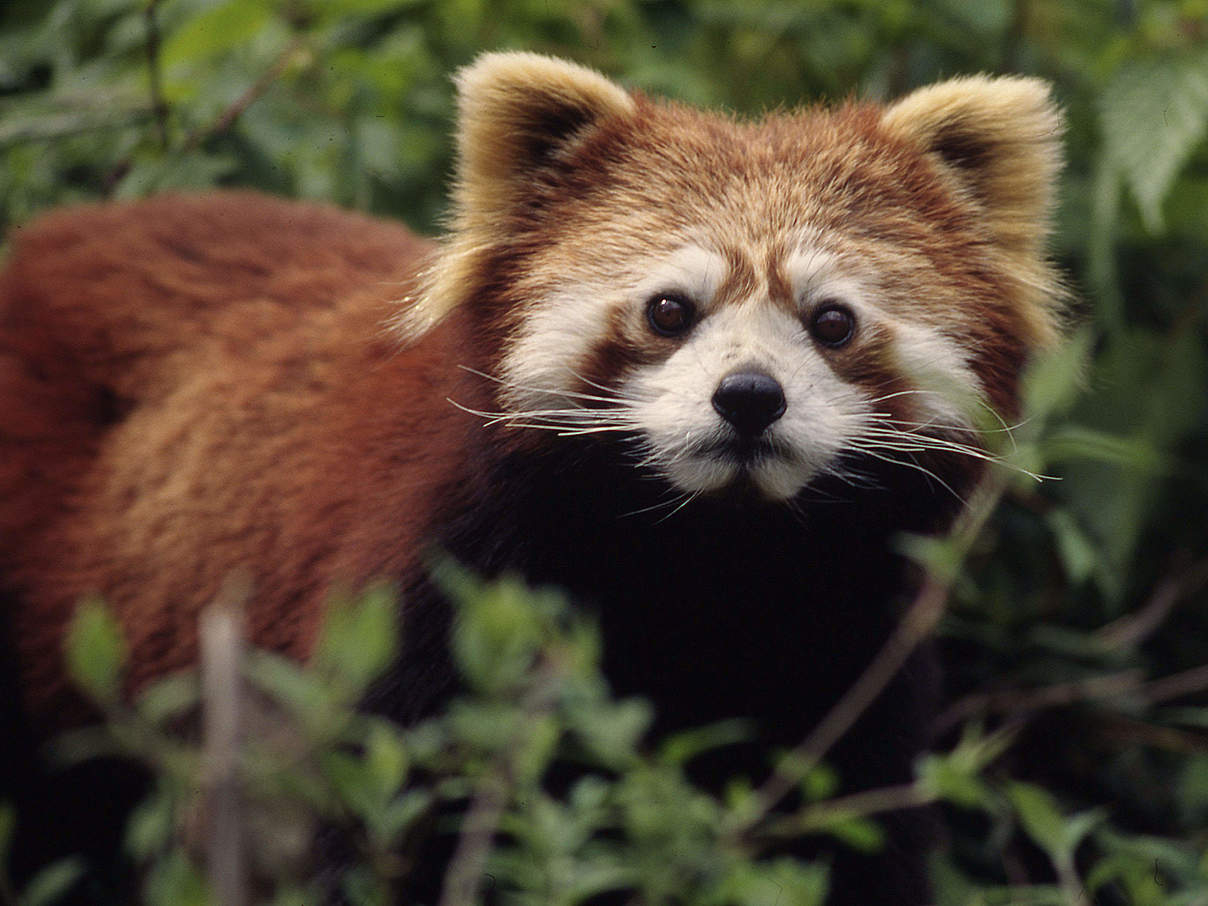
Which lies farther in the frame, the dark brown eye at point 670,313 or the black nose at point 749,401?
the dark brown eye at point 670,313

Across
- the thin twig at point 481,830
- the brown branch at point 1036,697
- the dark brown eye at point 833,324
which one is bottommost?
the brown branch at point 1036,697

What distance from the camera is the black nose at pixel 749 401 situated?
2.62 m

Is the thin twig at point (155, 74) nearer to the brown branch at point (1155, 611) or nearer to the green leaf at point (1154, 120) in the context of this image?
the green leaf at point (1154, 120)

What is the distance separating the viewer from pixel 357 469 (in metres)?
3.35

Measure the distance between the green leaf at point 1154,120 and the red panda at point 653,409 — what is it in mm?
846

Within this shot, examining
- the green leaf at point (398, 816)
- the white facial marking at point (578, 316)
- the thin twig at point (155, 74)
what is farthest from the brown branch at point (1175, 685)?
the thin twig at point (155, 74)

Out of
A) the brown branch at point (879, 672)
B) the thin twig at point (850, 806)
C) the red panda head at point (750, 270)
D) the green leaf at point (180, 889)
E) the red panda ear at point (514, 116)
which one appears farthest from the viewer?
the red panda ear at point (514, 116)

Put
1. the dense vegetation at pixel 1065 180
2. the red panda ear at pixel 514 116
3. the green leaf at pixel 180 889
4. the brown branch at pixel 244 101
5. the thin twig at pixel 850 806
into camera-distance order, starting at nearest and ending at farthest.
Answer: the green leaf at pixel 180 889 → the thin twig at pixel 850 806 → the red panda ear at pixel 514 116 → the dense vegetation at pixel 1065 180 → the brown branch at pixel 244 101

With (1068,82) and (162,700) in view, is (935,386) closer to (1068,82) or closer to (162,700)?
(162,700)

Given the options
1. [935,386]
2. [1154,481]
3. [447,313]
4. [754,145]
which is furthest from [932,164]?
[1154,481]

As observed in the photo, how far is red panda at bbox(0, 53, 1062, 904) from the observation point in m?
2.83

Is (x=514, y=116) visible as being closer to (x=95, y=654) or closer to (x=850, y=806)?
(x=850, y=806)

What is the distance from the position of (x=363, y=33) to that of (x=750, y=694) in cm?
250

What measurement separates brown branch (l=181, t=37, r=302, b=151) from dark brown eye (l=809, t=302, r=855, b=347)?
2.24 m
